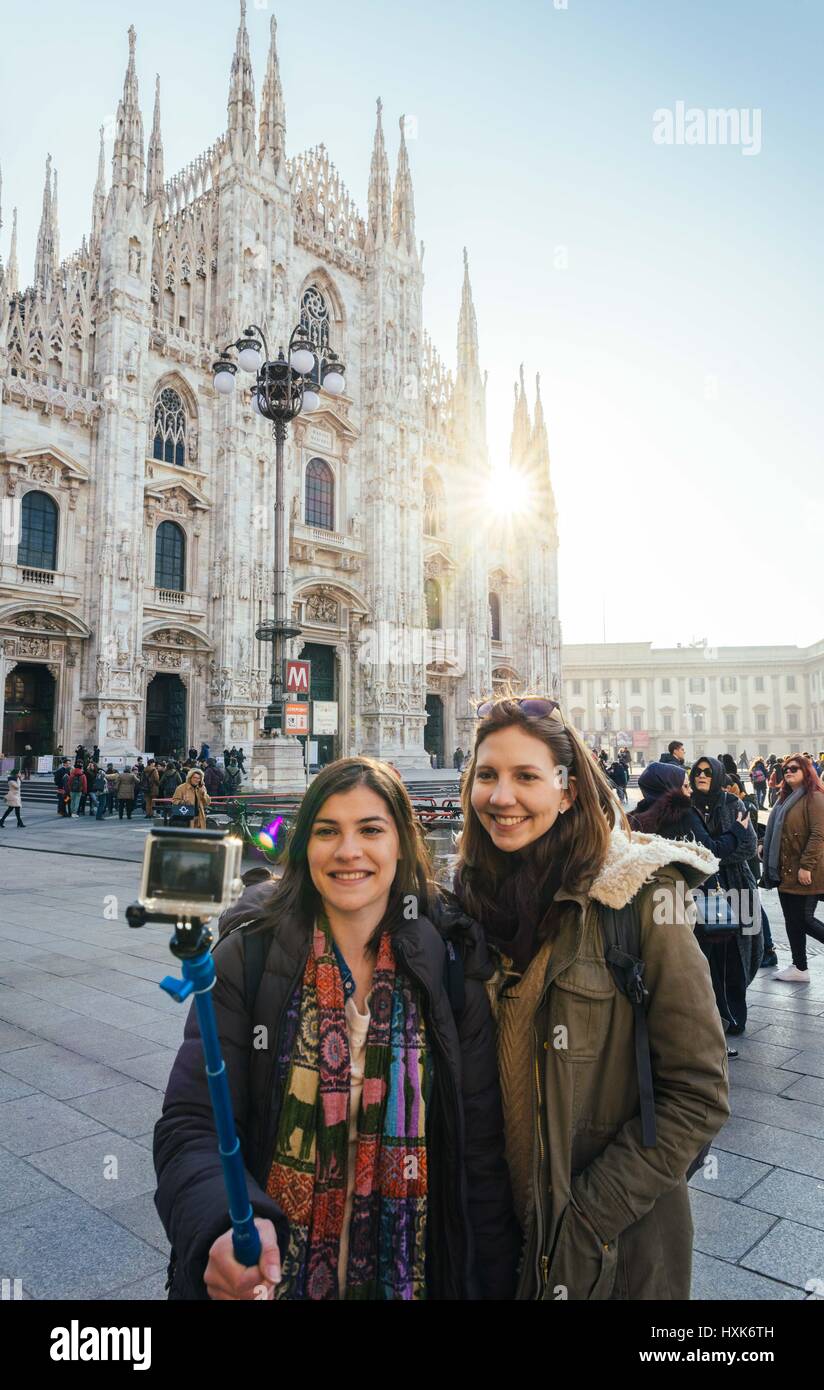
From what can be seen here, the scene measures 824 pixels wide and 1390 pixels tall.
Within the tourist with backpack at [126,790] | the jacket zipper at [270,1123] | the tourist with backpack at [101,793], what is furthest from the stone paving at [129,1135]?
the tourist with backpack at [101,793]

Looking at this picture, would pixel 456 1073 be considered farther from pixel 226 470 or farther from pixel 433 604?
pixel 433 604

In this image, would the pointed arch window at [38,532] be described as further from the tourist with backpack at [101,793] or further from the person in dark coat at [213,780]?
the person in dark coat at [213,780]

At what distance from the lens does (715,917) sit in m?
4.21

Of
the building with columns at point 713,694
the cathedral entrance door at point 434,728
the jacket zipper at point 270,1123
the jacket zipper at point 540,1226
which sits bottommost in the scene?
the jacket zipper at point 540,1226

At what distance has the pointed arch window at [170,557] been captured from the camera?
24.0m

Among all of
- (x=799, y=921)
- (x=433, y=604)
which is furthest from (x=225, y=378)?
(x=433, y=604)

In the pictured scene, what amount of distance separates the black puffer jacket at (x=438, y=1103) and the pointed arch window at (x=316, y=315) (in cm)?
2976

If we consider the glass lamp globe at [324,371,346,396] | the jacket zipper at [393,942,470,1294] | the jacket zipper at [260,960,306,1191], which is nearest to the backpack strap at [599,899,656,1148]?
the jacket zipper at [393,942,470,1294]

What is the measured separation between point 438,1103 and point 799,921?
4.85 meters

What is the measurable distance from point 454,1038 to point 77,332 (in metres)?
25.8

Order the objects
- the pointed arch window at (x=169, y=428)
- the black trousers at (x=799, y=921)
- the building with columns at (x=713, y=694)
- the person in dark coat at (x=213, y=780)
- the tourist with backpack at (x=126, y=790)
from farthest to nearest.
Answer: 1. the building with columns at (x=713, y=694)
2. the pointed arch window at (x=169, y=428)
3. the tourist with backpack at (x=126, y=790)
4. the person in dark coat at (x=213, y=780)
5. the black trousers at (x=799, y=921)

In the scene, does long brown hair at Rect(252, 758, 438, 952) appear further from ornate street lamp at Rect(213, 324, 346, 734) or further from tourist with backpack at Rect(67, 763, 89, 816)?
tourist with backpack at Rect(67, 763, 89, 816)

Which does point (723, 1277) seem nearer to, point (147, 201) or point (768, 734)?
point (147, 201)

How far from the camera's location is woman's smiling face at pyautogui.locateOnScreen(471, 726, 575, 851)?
1.85m
